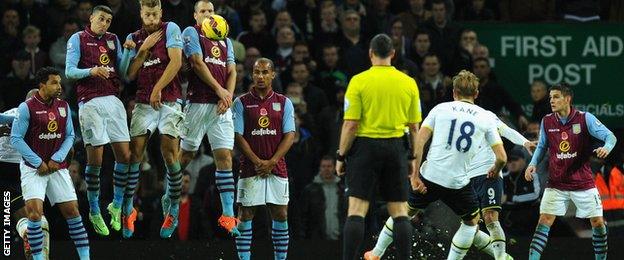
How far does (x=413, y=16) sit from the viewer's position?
23.3 m

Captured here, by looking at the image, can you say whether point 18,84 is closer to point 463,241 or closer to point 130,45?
point 130,45

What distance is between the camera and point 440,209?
19.8 m

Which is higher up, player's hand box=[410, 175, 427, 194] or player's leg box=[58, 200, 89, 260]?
player's hand box=[410, 175, 427, 194]

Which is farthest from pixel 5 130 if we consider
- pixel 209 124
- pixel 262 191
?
pixel 262 191

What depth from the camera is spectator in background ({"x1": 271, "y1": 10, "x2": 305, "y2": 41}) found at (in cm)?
2244

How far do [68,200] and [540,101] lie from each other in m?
7.98

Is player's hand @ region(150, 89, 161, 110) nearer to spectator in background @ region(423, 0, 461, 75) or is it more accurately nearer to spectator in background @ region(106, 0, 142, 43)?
spectator in background @ region(106, 0, 142, 43)

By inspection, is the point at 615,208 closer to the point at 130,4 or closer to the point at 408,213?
the point at 408,213

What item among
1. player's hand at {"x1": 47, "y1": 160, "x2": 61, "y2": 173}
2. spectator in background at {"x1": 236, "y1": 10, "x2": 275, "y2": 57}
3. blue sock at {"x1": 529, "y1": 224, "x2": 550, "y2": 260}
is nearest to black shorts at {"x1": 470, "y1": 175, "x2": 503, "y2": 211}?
blue sock at {"x1": 529, "y1": 224, "x2": 550, "y2": 260}

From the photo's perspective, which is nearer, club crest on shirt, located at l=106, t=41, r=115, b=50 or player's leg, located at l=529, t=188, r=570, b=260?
club crest on shirt, located at l=106, t=41, r=115, b=50

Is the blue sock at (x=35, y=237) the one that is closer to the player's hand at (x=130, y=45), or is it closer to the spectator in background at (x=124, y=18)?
the player's hand at (x=130, y=45)

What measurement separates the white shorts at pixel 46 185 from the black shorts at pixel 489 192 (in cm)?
457

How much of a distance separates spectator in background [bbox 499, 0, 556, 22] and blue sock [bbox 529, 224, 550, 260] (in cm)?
642

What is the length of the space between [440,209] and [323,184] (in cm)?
179
